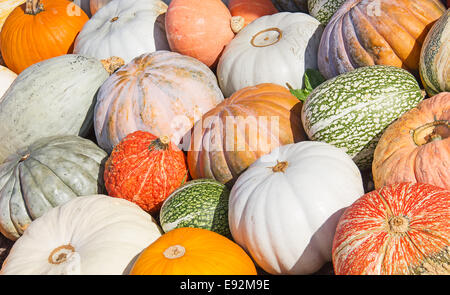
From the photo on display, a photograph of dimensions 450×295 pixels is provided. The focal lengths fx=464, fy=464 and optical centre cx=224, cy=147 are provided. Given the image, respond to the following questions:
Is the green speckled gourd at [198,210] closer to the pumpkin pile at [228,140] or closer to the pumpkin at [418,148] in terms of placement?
the pumpkin pile at [228,140]

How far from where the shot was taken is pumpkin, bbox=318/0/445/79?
3.33 metres

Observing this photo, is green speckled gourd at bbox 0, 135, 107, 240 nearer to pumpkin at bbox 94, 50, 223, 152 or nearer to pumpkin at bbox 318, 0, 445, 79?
pumpkin at bbox 94, 50, 223, 152

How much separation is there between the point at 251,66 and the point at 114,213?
1731 mm

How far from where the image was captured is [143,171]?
323 cm

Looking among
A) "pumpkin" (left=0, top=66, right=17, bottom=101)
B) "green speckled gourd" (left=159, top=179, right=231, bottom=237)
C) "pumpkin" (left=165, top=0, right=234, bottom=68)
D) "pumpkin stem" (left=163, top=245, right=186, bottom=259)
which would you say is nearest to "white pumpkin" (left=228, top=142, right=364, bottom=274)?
"green speckled gourd" (left=159, top=179, right=231, bottom=237)

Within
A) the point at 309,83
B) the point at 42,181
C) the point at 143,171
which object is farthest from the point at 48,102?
the point at 309,83

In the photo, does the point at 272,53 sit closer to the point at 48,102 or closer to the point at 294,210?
the point at 294,210

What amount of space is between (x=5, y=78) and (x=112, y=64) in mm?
1260

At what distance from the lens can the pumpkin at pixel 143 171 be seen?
3234 millimetres

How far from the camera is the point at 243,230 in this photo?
2.69m

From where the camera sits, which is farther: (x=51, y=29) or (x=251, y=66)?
(x=51, y=29)
